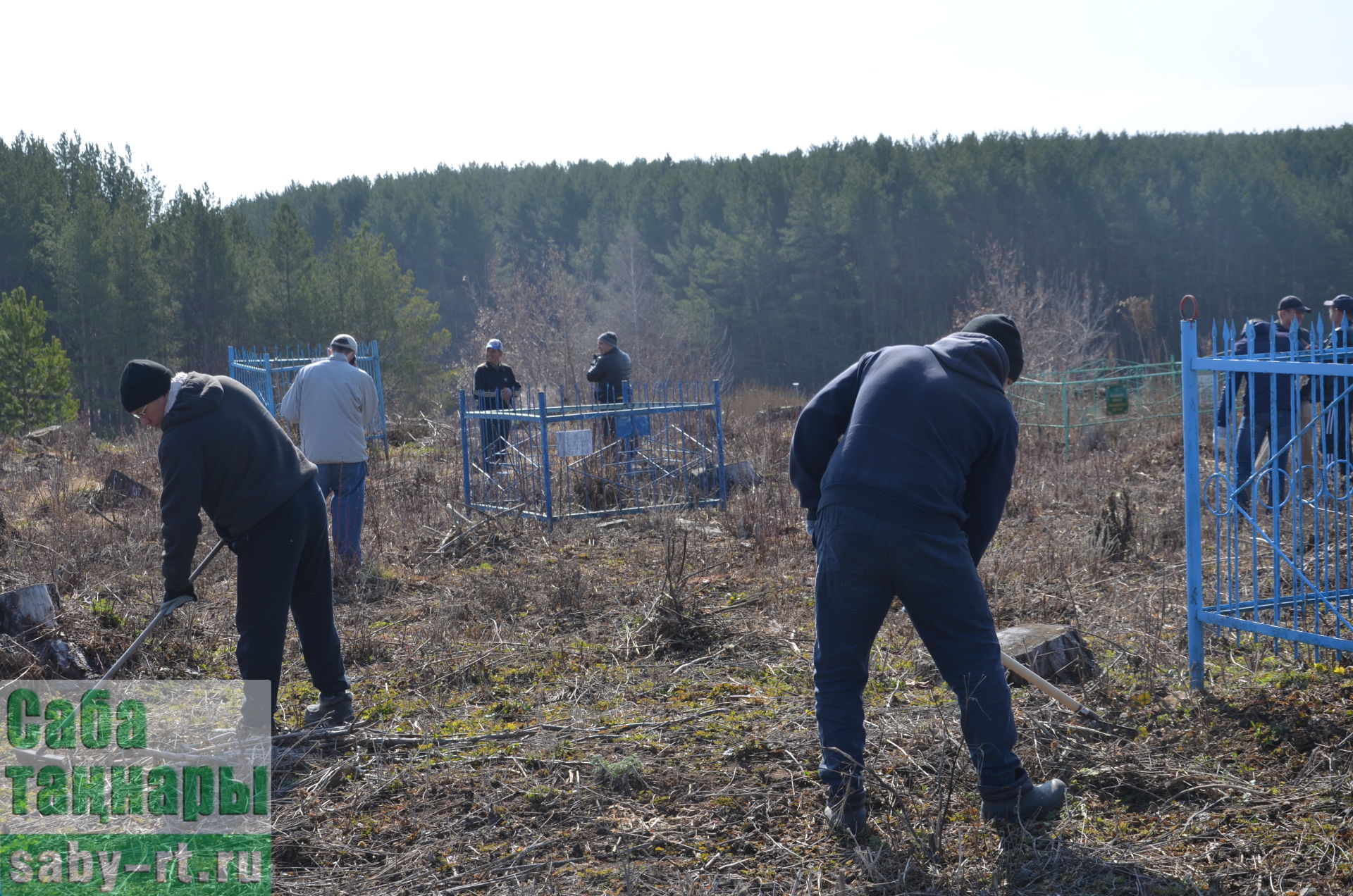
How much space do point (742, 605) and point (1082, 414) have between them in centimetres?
1128

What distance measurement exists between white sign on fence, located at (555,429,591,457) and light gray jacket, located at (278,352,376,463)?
2.24m

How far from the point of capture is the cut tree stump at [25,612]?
532cm

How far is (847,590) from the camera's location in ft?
10.5

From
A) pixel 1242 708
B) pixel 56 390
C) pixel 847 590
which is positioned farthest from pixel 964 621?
pixel 56 390

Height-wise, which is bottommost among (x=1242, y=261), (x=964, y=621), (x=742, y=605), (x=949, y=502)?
(x=742, y=605)

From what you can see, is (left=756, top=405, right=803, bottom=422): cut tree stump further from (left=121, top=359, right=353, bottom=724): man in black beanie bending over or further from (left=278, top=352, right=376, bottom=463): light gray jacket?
(left=121, top=359, right=353, bottom=724): man in black beanie bending over

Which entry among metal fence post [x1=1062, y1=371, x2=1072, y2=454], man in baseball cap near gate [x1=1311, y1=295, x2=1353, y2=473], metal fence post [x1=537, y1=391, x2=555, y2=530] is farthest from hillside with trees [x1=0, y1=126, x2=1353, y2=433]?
man in baseball cap near gate [x1=1311, y1=295, x2=1353, y2=473]

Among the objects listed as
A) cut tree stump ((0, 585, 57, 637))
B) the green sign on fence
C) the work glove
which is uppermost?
the green sign on fence

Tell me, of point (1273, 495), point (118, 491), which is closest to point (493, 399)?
point (118, 491)

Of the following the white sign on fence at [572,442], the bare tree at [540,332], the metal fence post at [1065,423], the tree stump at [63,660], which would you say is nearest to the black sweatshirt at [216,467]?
the tree stump at [63,660]

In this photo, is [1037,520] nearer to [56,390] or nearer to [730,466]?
[730,466]

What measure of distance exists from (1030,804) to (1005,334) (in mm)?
1447

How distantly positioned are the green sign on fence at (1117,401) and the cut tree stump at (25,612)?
555 inches

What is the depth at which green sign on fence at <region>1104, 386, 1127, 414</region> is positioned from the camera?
1577cm
